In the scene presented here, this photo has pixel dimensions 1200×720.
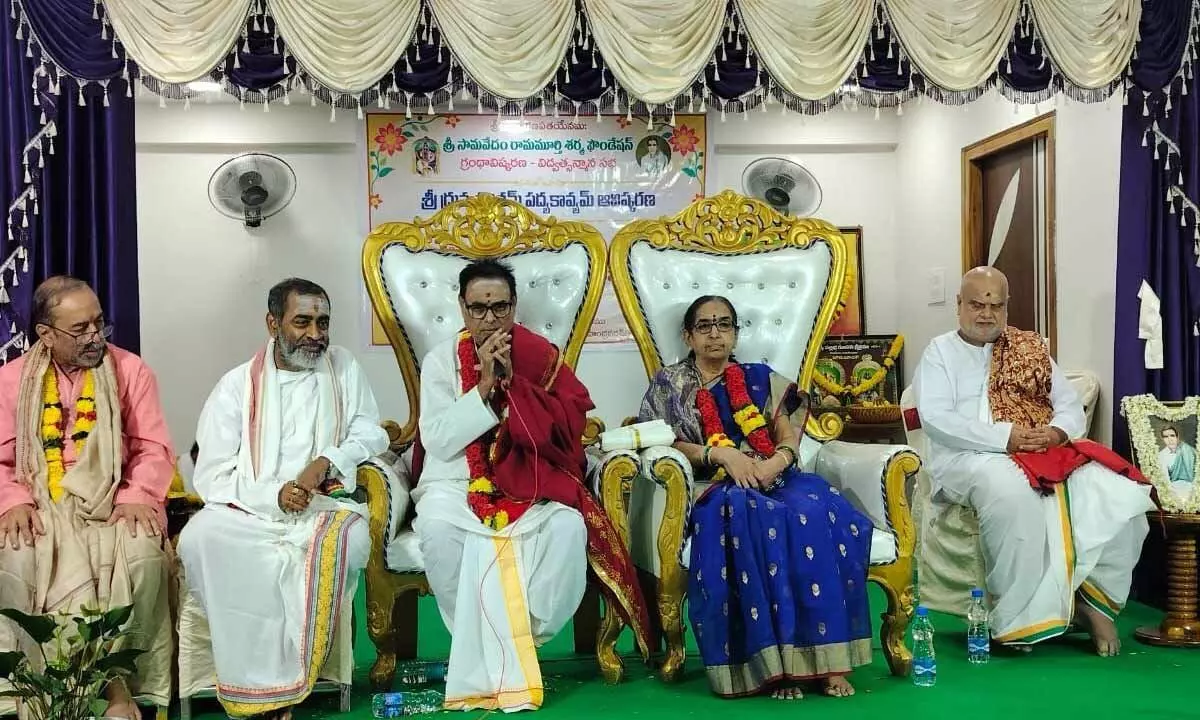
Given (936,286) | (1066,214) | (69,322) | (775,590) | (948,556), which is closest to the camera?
(775,590)

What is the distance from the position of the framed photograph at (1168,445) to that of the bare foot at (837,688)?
1.52m

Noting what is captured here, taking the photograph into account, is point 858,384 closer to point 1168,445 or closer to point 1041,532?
point 1168,445

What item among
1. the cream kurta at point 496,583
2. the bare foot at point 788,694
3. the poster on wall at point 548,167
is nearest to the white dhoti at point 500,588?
the cream kurta at point 496,583

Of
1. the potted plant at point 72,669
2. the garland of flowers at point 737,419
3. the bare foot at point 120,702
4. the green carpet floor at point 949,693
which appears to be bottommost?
the green carpet floor at point 949,693

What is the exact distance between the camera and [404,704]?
3148mm

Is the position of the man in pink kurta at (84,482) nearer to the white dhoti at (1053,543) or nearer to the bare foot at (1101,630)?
the white dhoti at (1053,543)

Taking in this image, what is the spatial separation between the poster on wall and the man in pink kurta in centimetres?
353

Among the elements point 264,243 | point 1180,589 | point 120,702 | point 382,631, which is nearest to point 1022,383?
point 1180,589

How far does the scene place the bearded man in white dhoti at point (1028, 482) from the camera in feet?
12.1

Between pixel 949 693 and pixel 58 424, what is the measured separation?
8.84 feet

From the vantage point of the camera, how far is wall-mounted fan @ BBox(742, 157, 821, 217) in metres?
7.05

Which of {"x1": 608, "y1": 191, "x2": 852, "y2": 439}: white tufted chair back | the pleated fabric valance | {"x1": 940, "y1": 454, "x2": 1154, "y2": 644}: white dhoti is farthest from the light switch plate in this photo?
{"x1": 940, "y1": 454, "x2": 1154, "y2": 644}: white dhoti

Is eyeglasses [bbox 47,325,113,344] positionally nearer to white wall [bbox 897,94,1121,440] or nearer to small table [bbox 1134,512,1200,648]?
small table [bbox 1134,512,1200,648]

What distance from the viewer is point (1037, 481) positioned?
3.77 metres
